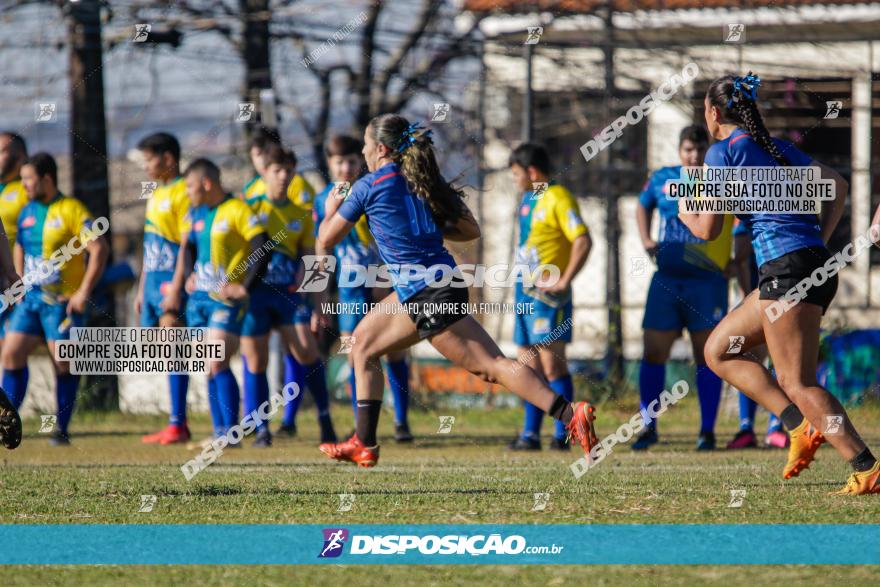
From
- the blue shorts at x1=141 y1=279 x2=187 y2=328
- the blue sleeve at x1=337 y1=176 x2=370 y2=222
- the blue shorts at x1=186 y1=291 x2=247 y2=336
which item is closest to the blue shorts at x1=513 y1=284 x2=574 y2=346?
the blue shorts at x1=186 y1=291 x2=247 y2=336

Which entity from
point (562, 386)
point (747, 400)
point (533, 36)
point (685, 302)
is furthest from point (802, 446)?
point (533, 36)

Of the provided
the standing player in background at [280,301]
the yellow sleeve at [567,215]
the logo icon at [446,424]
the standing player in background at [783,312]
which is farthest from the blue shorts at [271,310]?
the standing player in background at [783,312]

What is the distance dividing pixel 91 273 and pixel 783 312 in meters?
6.04

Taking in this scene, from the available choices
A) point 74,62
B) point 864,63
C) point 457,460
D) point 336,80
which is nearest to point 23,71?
point 74,62

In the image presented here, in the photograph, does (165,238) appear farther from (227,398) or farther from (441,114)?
(441,114)

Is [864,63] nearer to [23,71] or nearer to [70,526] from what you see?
[23,71]

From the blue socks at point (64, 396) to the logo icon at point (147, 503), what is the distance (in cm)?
438

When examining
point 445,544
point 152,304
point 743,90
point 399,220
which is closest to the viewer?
point 445,544

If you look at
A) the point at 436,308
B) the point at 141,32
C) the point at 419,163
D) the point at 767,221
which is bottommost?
the point at 436,308

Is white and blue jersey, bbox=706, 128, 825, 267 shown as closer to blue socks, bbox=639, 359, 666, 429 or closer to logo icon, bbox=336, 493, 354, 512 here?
logo icon, bbox=336, 493, 354, 512

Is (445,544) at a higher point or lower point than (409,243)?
lower

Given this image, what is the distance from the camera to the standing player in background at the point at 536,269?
986 cm

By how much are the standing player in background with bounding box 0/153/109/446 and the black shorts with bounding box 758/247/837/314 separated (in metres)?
5.89

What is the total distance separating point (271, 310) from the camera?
34.2 feet
